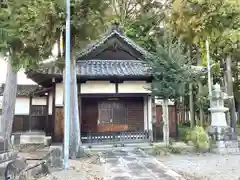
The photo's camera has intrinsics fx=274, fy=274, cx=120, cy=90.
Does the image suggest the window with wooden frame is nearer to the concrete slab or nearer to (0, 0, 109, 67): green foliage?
the concrete slab

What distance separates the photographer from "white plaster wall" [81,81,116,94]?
15398 millimetres

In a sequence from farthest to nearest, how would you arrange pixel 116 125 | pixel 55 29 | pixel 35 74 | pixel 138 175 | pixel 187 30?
pixel 116 125 → pixel 187 30 → pixel 35 74 → pixel 55 29 → pixel 138 175

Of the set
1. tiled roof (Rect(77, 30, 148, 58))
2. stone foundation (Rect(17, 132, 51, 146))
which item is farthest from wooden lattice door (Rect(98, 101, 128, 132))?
stone foundation (Rect(17, 132, 51, 146))

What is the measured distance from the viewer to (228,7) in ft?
40.3

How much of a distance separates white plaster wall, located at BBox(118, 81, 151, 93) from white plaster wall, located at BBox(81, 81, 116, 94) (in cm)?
48

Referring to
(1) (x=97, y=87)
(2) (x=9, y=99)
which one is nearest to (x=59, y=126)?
(1) (x=97, y=87)

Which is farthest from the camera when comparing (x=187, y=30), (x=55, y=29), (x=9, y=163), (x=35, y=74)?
(x=187, y=30)

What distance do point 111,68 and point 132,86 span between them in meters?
1.59

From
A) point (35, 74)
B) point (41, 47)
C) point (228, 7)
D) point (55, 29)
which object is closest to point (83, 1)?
point (55, 29)

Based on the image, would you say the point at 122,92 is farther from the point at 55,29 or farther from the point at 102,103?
the point at 55,29

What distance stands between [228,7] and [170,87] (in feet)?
14.5

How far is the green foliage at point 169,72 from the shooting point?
42.7ft

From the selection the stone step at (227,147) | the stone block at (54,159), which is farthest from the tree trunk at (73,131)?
the stone step at (227,147)

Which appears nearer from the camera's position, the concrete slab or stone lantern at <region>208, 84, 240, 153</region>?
the concrete slab
